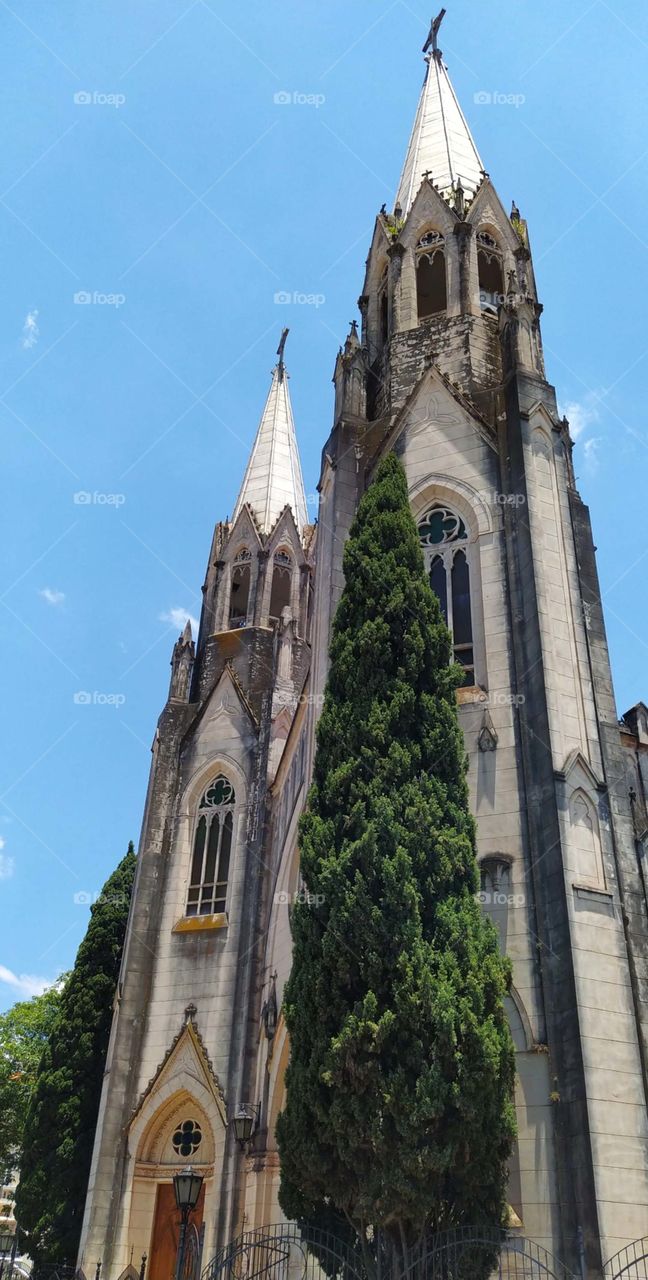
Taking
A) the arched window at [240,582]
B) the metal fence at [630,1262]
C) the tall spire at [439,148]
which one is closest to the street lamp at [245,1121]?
the metal fence at [630,1262]

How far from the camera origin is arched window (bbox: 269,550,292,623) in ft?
111

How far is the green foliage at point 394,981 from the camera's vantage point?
1126 cm

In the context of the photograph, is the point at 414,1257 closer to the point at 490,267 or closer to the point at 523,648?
the point at 523,648

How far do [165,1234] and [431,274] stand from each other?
24.8 m

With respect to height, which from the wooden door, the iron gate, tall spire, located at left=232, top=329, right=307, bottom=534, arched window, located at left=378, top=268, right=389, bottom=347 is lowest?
the iron gate

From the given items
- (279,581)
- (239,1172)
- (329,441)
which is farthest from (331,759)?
(279,581)

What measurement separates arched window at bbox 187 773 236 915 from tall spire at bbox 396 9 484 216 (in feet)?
57.1

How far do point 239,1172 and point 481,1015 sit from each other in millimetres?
12453

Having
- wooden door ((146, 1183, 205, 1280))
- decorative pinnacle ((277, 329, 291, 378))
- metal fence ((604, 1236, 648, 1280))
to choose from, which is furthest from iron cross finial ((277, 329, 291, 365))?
metal fence ((604, 1236, 648, 1280))

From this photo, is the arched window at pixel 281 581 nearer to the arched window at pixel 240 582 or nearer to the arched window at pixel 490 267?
the arched window at pixel 240 582

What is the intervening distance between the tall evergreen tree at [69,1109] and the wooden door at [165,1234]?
312 centimetres

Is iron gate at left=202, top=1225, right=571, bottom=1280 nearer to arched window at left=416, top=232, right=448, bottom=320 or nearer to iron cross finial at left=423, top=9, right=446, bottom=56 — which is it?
arched window at left=416, top=232, right=448, bottom=320

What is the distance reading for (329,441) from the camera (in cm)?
2316

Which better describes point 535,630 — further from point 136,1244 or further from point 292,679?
point 136,1244
